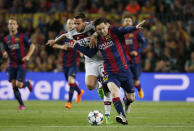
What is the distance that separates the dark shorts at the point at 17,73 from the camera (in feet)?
42.0

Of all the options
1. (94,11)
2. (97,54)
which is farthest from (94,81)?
(94,11)

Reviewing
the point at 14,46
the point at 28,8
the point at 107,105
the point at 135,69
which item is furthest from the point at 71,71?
the point at 28,8

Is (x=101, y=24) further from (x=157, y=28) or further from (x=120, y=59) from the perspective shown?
(x=157, y=28)

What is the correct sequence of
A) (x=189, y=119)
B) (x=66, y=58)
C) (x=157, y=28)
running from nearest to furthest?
(x=189, y=119) → (x=66, y=58) → (x=157, y=28)

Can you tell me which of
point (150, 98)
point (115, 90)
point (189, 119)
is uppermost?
point (115, 90)

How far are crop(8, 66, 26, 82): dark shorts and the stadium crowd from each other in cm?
415

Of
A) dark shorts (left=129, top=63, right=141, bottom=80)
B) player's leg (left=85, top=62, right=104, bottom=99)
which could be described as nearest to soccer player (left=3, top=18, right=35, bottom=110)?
player's leg (left=85, top=62, right=104, bottom=99)

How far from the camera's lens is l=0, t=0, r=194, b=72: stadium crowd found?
58.3ft

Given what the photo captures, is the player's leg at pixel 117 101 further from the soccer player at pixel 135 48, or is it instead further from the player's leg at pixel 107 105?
the soccer player at pixel 135 48

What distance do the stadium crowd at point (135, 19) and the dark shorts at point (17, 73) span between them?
163 inches

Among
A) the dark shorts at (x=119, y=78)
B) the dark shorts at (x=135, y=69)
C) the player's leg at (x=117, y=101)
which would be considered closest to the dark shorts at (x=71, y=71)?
the dark shorts at (x=135, y=69)

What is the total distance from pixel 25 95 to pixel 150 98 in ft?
14.4

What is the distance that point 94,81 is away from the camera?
1066cm

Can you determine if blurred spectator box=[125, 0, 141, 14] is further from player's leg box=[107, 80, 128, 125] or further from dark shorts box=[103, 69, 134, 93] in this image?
player's leg box=[107, 80, 128, 125]
